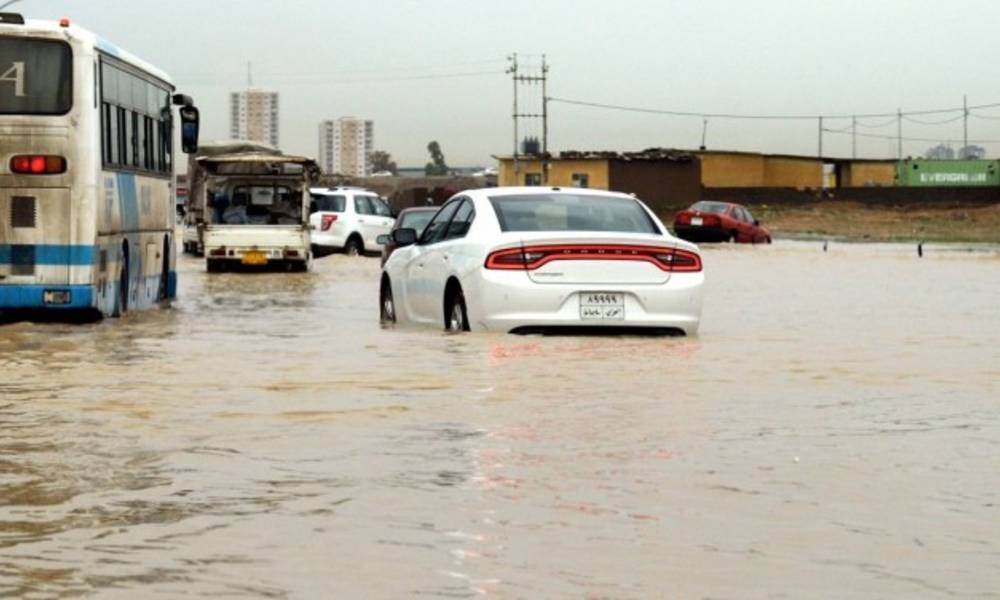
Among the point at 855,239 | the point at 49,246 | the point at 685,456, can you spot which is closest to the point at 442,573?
the point at 685,456

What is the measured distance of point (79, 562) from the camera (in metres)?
6.92

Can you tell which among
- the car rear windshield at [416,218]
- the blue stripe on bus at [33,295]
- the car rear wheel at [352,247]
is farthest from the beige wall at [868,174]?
the blue stripe on bus at [33,295]

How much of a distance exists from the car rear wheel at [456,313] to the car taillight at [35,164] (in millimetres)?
4558

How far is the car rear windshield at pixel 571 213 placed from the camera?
55.3 feet

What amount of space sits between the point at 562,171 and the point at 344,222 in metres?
59.1

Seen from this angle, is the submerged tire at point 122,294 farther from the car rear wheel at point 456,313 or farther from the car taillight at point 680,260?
the car taillight at point 680,260

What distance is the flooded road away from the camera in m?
6.85

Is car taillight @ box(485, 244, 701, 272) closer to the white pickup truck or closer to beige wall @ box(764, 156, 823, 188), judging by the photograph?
the white pickup truck

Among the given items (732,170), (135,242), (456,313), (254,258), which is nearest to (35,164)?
(135,242)

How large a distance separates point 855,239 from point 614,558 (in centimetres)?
6208

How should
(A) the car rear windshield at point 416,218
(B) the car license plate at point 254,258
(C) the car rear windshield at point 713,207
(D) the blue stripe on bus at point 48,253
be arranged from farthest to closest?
(C) the car rear windshield at point 713,207, (B) the car license plate at point 254,258, (A) the car rear windshield at point 416,218, (D) the blue stripe on bus at point 48,253

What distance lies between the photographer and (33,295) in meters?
19.7

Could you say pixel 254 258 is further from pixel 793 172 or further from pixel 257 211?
pixel 793 172

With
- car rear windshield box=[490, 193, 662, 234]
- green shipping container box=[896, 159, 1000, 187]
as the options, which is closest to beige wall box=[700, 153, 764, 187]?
green shipping container box=[896, 159, 1000, 187]
